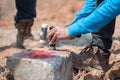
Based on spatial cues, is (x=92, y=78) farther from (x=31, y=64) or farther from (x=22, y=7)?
(x=22, y=7)

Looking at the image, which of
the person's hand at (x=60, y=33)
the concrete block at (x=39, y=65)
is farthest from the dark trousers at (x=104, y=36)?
the person's hand at (x=60, y=33)

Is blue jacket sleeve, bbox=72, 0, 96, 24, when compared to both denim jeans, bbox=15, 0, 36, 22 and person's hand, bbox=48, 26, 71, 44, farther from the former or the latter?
denim jeans, bbox=15, 0, 36, 22

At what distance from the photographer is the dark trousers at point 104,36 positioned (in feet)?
12.0

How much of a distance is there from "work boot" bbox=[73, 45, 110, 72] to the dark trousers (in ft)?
0.17

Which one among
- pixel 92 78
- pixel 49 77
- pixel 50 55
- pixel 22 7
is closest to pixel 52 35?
pixel 50 55

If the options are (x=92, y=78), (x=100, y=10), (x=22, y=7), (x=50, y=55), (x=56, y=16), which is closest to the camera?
(x=100, y=10)

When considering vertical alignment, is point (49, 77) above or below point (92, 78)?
above

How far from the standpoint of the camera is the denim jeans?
4.65 meters

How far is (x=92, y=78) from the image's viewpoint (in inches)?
143

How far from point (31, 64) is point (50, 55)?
0.25 meters

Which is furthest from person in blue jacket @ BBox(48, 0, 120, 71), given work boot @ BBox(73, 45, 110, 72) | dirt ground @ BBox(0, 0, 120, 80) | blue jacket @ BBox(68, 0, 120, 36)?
dirt ground @ BBox(0, 0, 120, 80)

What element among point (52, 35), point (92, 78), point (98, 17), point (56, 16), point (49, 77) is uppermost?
point (98, 17)

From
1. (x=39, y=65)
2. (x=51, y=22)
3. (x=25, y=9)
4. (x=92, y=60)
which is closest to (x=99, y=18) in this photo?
(x=39, y=65)

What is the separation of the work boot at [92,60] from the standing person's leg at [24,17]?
113cm
